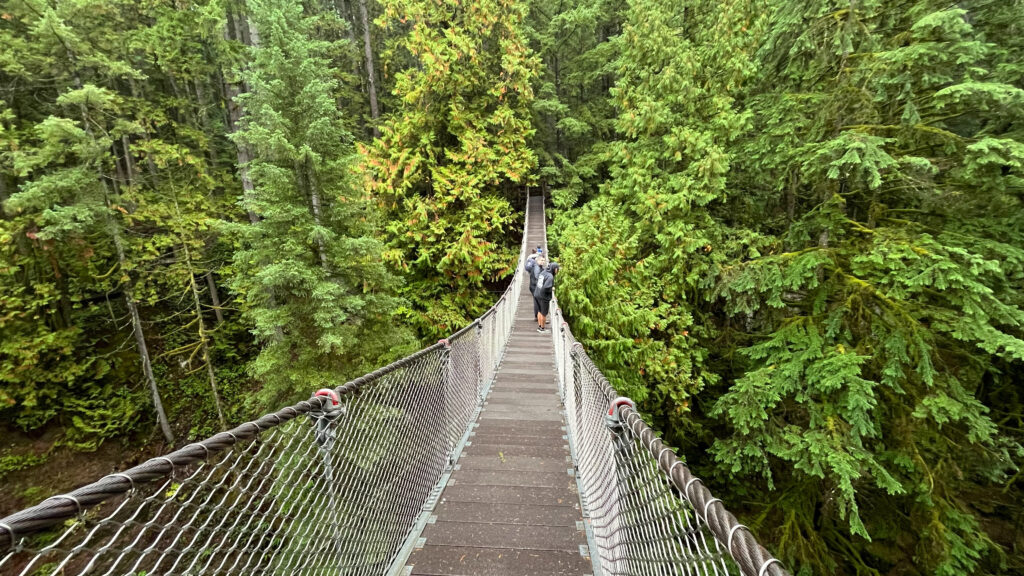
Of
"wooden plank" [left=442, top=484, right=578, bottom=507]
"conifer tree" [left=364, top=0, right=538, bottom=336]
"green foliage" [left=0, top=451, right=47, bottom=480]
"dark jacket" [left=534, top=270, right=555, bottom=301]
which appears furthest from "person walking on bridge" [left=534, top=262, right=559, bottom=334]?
"green foliage" [left=0, top=451, right=47, bottom=480]

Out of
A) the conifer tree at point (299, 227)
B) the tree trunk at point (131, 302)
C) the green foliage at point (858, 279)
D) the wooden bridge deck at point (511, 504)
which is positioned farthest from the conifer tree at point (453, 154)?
the wooden bridge deck at point (511, 504)

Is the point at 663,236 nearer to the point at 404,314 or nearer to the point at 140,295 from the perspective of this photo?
the point at 404,314

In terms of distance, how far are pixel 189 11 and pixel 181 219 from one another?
161 inches

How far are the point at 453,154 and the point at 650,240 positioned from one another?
19.7 ft

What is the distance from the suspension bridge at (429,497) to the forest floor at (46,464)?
8.53 meters

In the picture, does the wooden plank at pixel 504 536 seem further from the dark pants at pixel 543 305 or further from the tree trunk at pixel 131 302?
the tree trunk at pixel 131 302

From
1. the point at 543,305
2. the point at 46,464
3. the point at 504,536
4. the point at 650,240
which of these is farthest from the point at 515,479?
the point at 46,464

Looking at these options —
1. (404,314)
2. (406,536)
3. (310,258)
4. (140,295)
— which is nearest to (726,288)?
(406,536)

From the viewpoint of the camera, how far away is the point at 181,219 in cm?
848

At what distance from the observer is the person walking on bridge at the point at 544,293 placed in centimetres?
679

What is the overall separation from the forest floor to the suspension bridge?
8.53 meters

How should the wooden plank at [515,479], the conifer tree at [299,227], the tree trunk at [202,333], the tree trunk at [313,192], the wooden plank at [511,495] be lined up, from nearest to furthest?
1. the wooden plank at [511,495]
2. the wooden plank at [515,479]
3. the conifer tree at [299,227]
4. the tree trunk at [313,192]
5. the tree trunk at [202,333]

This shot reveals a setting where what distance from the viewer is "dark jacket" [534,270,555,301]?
6816 millimetres

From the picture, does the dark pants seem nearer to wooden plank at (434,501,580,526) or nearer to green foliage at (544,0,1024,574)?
Result: green foliage at (544,0,1024,574)
